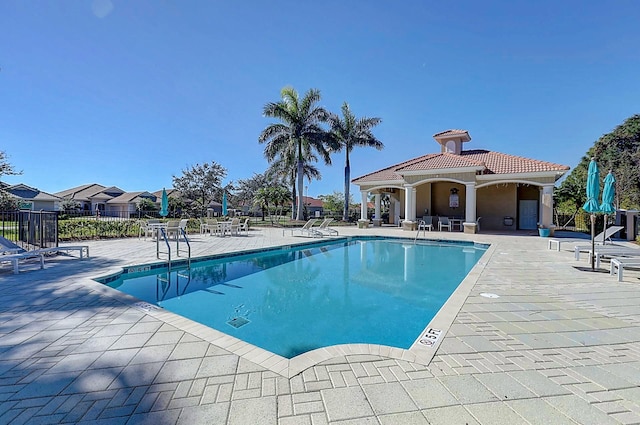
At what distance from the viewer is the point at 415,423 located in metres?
1.92

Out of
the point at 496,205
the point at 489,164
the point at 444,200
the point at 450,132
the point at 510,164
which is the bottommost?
the point at 496,205

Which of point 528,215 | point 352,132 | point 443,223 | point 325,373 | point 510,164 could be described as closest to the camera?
point 325,373

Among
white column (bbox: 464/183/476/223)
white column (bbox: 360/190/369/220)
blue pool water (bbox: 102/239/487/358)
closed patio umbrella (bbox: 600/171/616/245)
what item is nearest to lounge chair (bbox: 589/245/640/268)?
closed patio umbrella (bbox: 600/171/616/245)

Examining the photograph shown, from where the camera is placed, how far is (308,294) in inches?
264

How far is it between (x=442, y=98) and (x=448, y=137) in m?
3.15

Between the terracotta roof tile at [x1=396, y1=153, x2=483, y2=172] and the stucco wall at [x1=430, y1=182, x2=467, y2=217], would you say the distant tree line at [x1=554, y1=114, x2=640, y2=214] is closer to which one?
the stucco wall at [x1=430, y1=182, x2=467, y2=217]

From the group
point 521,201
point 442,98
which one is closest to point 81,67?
point 442,98

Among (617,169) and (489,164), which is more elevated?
(617,169)

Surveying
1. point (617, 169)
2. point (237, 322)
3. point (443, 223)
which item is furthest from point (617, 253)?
point (617, 169)

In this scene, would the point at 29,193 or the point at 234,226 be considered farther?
the point at 29,193

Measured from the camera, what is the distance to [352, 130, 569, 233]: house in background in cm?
1652

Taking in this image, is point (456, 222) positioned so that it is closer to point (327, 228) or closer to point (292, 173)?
point (327, 228)

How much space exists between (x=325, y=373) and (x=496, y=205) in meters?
21.3

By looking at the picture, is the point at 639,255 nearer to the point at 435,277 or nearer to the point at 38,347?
the point at 435,277
